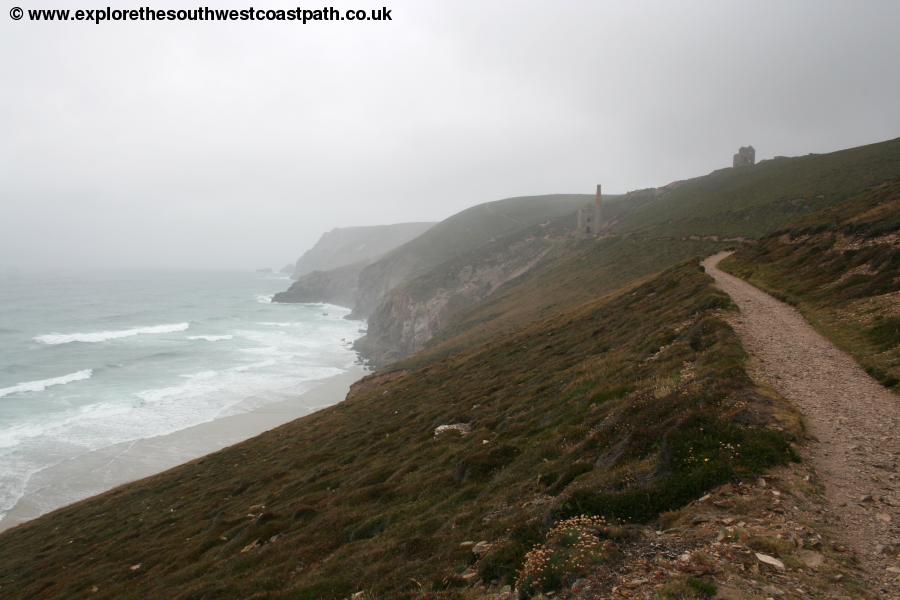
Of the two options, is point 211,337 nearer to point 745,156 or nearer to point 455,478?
point 455,478

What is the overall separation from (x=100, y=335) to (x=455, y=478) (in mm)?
143086

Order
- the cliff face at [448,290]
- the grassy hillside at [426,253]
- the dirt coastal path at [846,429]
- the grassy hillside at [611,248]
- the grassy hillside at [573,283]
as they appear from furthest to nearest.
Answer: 1. the grassy hillside at [426,253]
2. the cliff face at [448,290]
3. the grassy hillside at [611,248]
4. the grassy hillside at [573,283]
5. the dirt coastal path at [846,429]

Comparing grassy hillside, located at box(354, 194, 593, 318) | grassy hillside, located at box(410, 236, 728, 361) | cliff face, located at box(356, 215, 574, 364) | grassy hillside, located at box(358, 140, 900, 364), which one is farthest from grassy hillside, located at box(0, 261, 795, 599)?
grassy hillside, located at box(354, 194, 593, 318)

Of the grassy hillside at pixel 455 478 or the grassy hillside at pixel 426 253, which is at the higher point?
the grassy hillside at pixel 426 253

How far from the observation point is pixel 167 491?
31.6 m

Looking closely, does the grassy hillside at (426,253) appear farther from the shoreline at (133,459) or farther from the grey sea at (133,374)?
the shoreline at (133,459)

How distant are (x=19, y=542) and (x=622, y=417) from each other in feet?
129

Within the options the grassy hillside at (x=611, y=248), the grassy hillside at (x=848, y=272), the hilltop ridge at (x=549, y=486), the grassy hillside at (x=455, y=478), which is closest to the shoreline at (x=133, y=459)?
the hilltop ridge at (x=549, y=486)

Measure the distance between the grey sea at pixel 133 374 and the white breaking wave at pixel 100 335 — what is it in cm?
27

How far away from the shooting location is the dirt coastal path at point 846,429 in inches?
281

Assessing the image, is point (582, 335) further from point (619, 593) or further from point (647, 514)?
point (619, 593)

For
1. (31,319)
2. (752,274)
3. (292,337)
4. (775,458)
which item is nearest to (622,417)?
(775,458)

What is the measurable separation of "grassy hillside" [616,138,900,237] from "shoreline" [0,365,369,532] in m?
63.9

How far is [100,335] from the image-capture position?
12362 centimetres
